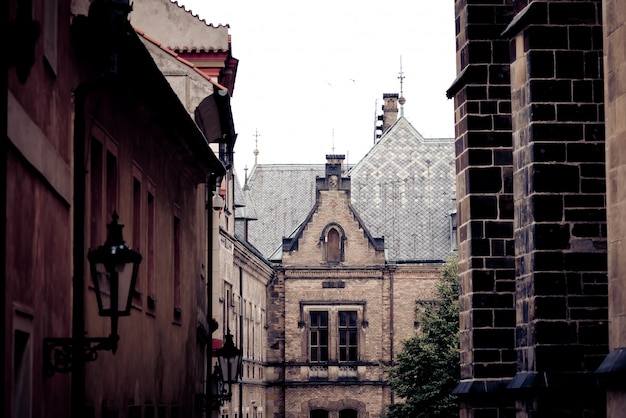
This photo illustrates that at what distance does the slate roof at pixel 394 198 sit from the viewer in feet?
199

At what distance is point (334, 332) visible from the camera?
2339 inches

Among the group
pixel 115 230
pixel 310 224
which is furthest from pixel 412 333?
pixel 115 230

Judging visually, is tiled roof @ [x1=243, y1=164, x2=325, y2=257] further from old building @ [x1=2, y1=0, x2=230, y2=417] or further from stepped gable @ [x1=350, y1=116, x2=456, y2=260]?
old building @ [x1=2, y1=0, x2=230, y2=417]

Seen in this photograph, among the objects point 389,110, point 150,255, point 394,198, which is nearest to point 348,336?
point 394,198

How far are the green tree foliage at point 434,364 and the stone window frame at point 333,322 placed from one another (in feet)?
35.9

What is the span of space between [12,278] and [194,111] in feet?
56.9

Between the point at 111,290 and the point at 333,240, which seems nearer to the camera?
the point at 111,290

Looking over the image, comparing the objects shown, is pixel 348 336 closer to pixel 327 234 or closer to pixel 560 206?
pixel 327 234

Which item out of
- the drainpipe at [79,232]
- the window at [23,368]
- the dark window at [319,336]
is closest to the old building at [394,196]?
the dark window at [319,336]

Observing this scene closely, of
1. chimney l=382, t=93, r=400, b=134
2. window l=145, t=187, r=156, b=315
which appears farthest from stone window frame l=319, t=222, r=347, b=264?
window l=145, t=187, r=156, b=315

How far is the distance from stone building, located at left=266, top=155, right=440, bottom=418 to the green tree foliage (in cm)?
1071

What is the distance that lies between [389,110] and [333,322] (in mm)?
12211

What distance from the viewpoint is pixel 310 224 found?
60.0 meters

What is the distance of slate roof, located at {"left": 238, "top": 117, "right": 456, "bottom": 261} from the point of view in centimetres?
6059
